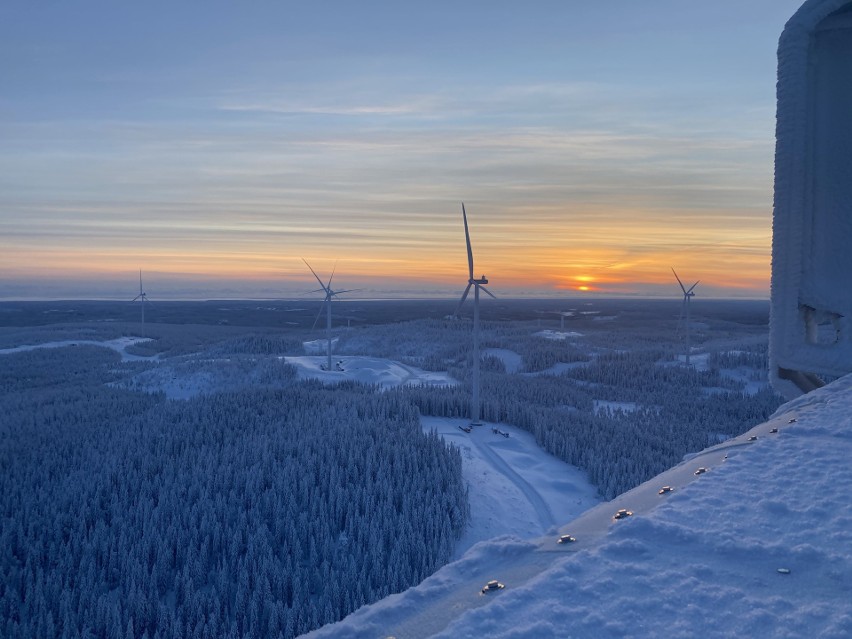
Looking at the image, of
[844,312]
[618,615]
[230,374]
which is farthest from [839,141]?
[230,374]

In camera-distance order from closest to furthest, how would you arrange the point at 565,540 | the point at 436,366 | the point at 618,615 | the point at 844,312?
1. the point at 618,615
2. the point at 565,540
3. the point at 844,312
4. the point at 436,366

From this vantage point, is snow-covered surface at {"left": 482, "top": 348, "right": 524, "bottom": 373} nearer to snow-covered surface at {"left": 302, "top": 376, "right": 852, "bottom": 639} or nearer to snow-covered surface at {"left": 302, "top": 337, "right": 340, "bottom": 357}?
snow-covered surface at {"left": 302, "top": 337, "right": 340, "bottom": 357}

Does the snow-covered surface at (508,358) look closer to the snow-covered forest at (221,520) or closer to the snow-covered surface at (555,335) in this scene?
the snow-covered surface at (555,335)

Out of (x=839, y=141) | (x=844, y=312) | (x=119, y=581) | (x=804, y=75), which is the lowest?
(x=119, y=581)

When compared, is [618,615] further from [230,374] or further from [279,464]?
[230,374]

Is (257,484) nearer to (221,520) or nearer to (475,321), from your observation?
(221,520)

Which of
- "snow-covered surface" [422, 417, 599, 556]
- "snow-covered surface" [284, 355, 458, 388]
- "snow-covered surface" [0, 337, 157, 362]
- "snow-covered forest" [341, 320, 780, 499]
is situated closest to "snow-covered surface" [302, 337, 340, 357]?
"snow-covered forest" [341, 320, 780, 499]
